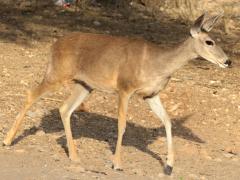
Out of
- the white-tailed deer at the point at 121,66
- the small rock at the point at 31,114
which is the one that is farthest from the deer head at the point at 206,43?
the small rock at the point at 31,114

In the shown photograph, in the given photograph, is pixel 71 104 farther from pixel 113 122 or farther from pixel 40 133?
pixel 113 122

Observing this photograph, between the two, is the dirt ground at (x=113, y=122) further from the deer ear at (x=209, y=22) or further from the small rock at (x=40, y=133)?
the deer ear at (x=209, y=22)

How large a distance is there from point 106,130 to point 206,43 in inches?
95.9

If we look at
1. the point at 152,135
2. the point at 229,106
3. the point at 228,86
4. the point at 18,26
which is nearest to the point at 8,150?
the point at 152,135

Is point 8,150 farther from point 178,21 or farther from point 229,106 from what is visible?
point 178,21

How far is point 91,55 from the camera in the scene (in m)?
10.1

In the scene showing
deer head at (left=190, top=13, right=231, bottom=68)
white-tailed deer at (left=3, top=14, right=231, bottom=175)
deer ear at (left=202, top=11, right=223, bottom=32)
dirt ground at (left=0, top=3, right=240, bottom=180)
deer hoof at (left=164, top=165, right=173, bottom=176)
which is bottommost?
dirt ground at (left=0, top=3, right=240, bottom=180)

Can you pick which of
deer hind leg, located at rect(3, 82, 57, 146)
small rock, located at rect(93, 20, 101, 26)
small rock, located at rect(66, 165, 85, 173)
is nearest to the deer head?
deer hind leg, located at rect(3, 82, 57, 146)

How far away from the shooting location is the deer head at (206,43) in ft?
31.8

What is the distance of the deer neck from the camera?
9766 mm

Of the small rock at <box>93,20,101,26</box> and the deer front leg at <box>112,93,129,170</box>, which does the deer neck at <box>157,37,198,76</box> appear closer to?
the deer front leg at <box>112,93,129,170</box>

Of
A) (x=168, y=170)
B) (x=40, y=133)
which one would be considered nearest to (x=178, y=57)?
(x=168, y=170)

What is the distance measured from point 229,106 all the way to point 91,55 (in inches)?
151

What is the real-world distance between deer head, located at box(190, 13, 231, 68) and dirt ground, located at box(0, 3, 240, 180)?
1408 mm
